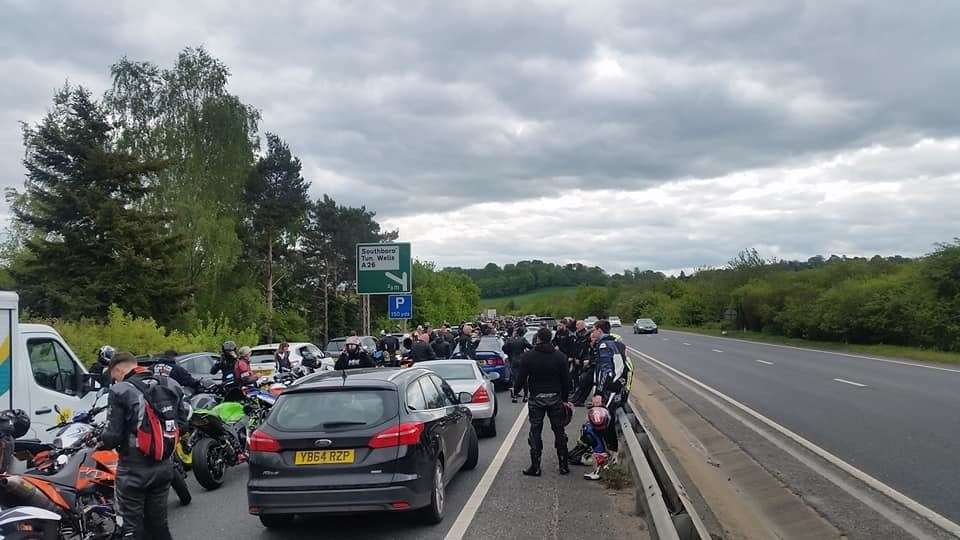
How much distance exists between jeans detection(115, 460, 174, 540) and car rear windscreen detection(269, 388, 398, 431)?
4.77 ft

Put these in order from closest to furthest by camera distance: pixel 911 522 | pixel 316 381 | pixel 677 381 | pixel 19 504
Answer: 1. pixel 19 504
2. pixel 911 522
3. pixel 316 381
4. pixel 677 381

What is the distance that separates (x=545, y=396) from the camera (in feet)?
31.6

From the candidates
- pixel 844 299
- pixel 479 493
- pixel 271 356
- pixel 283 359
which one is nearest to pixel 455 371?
pixel 479 493

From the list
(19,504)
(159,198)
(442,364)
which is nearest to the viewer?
(19,504)

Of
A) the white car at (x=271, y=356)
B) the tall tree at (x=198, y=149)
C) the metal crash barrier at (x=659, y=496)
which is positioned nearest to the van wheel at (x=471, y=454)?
the metal crash barrier at (x=659, y=496)

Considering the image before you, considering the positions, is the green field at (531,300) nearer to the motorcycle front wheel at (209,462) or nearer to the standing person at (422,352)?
the standing person at (422,352)

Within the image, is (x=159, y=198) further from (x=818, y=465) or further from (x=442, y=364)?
(x=818, y=465)

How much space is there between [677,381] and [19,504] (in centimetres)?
1829

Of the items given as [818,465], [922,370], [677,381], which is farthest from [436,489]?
[922,370]

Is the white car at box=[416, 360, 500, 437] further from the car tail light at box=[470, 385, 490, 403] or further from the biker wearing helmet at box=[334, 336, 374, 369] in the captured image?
the biker wearing helmet at box=[334, 336, 374, 369]

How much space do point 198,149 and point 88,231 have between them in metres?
13.7

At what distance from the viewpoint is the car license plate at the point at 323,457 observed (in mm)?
6973

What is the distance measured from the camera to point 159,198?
131 feet

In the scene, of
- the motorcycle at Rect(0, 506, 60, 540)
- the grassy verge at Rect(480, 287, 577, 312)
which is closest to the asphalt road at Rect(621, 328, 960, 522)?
the motorcycle at Rect(0, 506, 60, 540)
